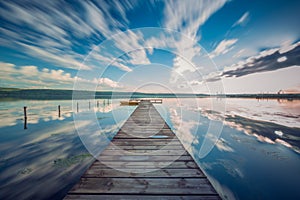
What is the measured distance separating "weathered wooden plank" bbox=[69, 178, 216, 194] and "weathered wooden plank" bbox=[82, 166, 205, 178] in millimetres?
102

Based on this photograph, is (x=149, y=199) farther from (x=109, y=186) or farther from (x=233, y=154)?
(x=233, y=154)

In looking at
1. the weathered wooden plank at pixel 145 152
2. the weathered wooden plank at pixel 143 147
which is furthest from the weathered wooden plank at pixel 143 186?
the weathered wooden plank at pixel 143 147

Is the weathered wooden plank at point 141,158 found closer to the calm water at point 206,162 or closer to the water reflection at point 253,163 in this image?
the calm water at point 206,162

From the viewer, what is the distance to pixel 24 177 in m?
4.06

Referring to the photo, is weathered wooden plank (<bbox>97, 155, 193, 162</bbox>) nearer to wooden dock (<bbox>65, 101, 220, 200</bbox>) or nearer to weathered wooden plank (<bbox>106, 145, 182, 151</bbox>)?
wooden dock (<bbox>65, 101, 220, 200</bbox>)

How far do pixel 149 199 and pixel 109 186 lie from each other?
2.34 feet

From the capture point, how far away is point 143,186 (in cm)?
212

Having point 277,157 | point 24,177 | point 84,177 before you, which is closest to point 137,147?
point 84,177

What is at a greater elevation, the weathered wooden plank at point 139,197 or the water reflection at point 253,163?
the weathered wooden plank at point 139,197

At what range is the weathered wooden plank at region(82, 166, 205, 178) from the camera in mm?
2373

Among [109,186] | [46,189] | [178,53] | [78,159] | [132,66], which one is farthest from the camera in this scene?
[132,66]

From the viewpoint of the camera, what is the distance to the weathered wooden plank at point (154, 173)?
7.79 feet

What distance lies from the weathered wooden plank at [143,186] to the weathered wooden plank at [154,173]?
102mm

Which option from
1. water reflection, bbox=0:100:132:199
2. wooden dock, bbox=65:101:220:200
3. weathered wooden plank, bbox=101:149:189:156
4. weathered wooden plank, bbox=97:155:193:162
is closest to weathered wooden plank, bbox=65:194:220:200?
wooden dock, bbox=65:101:220:200
